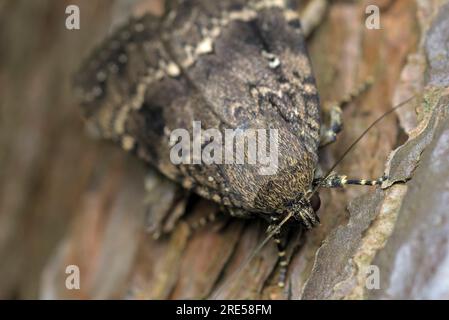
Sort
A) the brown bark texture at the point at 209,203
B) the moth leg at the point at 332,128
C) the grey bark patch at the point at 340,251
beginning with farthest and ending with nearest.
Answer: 1. the moth leg at the point at 332,128
2. the grey bark patch at the point at 340,251
3. the brown bark texture at the point at 209,203

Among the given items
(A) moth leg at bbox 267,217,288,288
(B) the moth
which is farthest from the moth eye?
(A) moth leg at bbox 267,217,288,288

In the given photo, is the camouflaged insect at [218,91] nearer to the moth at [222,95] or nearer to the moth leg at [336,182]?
the moth at [222,95]

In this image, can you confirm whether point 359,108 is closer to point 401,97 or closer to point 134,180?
point 401,97

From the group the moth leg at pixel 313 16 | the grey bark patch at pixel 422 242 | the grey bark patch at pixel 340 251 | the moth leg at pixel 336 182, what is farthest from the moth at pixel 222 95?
the grey bark patch at pixel 422 242

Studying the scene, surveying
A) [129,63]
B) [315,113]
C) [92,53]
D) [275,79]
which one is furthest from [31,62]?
[315,113]

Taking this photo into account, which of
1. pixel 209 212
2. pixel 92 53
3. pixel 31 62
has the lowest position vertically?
pixel 209 212

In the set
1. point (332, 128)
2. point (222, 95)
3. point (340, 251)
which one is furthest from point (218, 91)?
point (340, 251)
